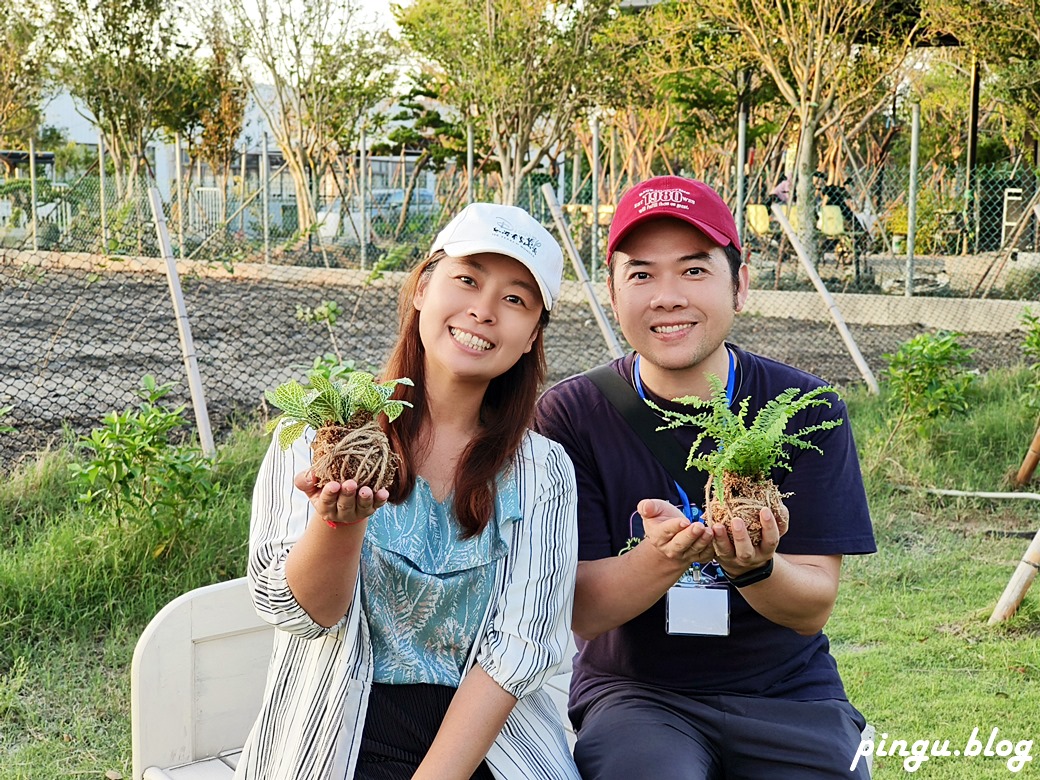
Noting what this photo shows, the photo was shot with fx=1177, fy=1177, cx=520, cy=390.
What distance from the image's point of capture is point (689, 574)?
255 cm

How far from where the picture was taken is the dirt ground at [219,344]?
744 centimetres

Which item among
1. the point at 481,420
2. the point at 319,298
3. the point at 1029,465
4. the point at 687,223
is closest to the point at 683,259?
the point at 687,223

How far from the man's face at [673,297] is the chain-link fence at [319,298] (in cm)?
402

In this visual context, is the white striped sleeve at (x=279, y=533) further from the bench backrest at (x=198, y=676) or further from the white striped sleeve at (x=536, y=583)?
Result: the bench backrest at (x=198, y=676)

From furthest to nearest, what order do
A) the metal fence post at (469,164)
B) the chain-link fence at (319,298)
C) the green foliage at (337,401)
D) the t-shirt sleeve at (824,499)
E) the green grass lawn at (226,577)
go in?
the metal fence post at (469,164), the chain-link fence at (319,298), the green grass lawn at (226,577), the t-shirt sleeve at (824,499), the green foliage at (337,401)

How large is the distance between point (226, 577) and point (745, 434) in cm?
306

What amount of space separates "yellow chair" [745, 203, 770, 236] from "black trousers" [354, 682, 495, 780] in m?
13.0

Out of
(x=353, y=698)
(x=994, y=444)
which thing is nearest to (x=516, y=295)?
(x=353, y=698)

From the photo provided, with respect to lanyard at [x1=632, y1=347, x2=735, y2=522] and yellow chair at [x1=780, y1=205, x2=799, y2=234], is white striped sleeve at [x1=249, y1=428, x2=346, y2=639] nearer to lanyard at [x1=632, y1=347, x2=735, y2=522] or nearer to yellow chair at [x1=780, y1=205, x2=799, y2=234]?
lanyard at [x1=632, y1=347, x2=735, y2=522]

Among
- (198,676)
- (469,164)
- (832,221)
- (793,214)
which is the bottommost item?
(198,676)

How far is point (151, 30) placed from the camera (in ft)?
61.8

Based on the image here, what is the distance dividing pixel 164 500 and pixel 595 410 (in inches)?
99.7

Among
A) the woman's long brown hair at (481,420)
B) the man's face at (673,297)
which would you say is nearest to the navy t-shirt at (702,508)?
the man's face at (673,297)

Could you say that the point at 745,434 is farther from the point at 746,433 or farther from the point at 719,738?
the point at 719,738
